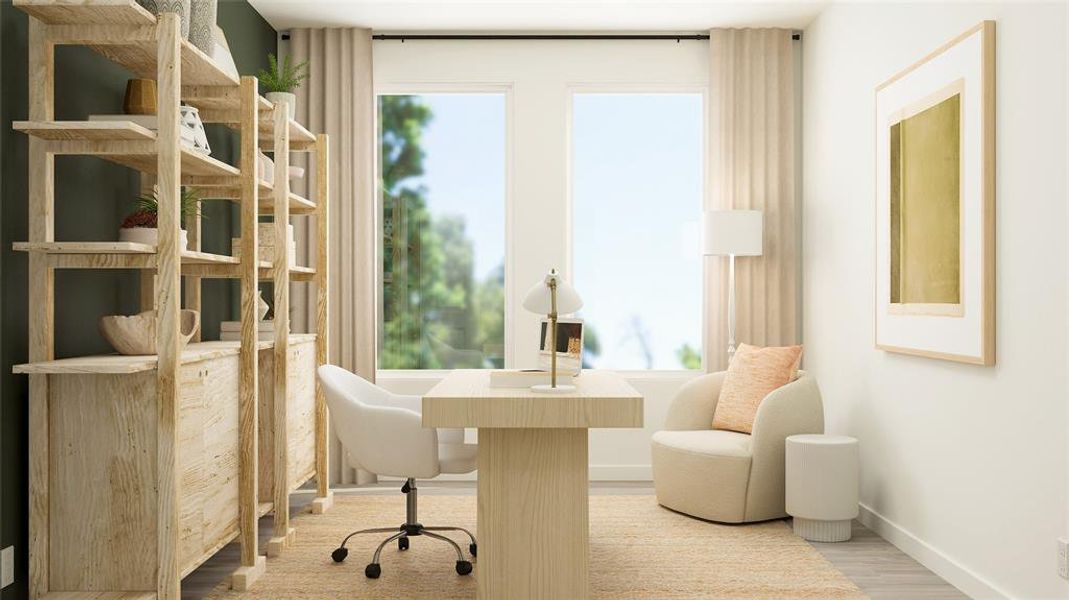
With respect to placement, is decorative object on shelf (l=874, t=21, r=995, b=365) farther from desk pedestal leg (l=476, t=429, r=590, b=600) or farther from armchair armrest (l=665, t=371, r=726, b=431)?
desk pedestal leg (l=476, t=429, r=590, b=600)

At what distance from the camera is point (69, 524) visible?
2.74 m

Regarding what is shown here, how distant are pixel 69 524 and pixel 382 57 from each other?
357 centimetres

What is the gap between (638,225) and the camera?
18.3ft

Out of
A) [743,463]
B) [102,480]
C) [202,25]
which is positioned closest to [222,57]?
[202,25]

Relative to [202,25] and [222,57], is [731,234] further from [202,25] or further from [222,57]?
[202,25]

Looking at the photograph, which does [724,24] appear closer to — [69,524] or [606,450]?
[606,450]

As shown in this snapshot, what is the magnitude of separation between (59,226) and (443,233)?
279 cm

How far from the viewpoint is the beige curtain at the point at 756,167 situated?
17.4 ft

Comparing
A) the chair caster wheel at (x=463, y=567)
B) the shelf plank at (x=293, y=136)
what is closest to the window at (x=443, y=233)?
the shelf plank at (x=293, y=136)

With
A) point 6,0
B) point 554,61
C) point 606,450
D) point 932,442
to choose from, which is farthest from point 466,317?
point 6,0

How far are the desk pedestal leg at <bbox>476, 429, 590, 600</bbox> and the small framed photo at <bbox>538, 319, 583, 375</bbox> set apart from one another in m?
0.42

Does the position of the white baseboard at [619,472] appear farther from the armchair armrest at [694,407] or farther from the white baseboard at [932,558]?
the white baseboard at [932,558]

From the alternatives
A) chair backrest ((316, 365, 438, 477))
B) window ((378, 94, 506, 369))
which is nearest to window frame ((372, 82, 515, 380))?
window ((378, 94, 506, 369))

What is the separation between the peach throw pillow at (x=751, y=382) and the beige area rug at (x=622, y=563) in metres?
0.57
